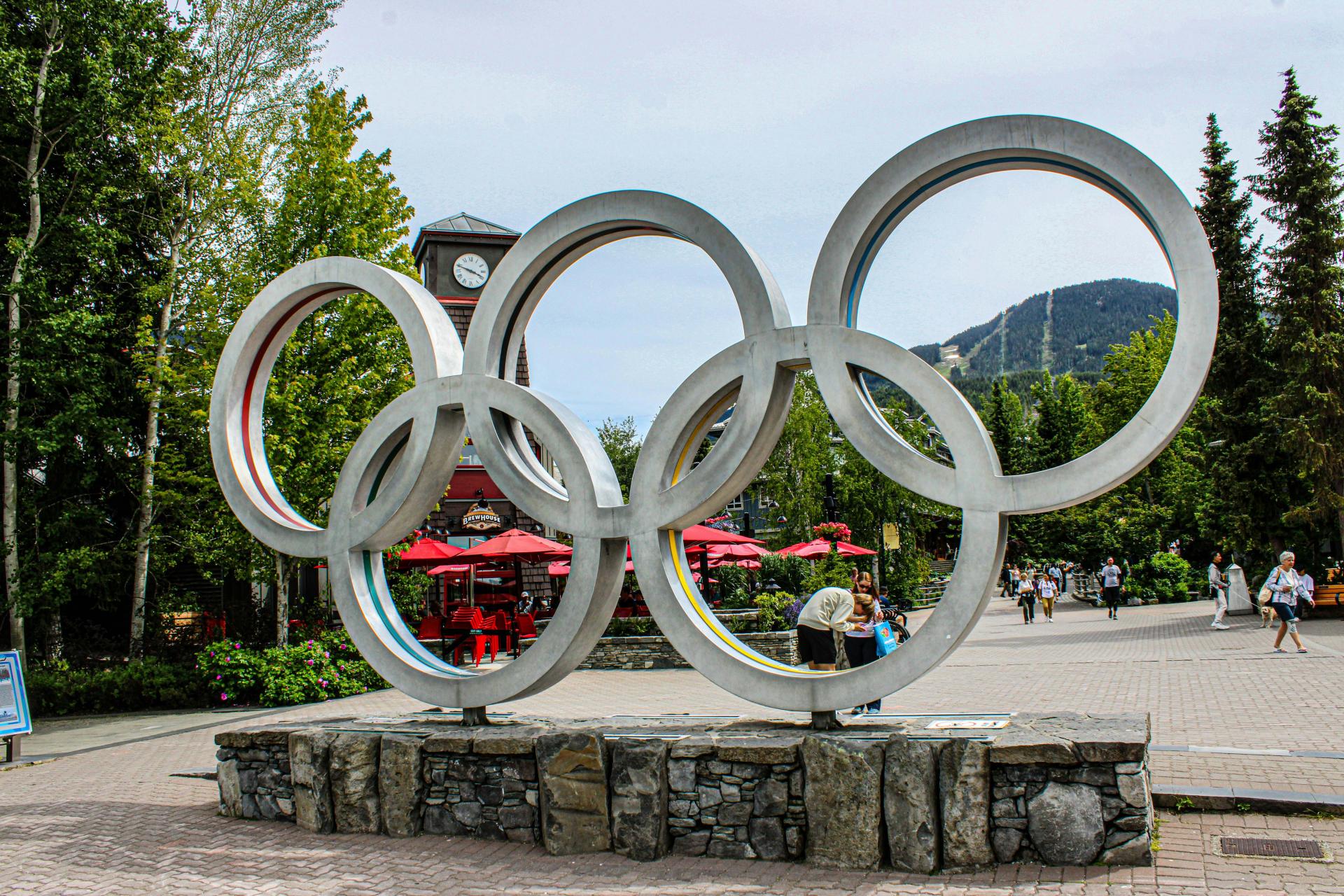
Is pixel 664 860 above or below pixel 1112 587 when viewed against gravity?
below

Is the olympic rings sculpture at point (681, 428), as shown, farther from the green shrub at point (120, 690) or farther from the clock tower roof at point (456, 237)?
the clock tower roof at point (456, 237)

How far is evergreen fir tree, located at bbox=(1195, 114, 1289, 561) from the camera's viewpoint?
2295cm

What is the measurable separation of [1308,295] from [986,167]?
19.0m

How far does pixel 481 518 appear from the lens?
25.6 m

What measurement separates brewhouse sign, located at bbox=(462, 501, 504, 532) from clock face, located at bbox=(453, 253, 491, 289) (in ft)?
24.2

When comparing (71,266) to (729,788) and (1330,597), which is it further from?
(1330,597)

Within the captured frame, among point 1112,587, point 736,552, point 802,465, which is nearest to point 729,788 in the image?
point 736,552

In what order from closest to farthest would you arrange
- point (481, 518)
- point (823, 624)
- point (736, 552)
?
point (823, 624) → point (736, 552) → point (481, 518)

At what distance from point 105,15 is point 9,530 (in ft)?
32.4

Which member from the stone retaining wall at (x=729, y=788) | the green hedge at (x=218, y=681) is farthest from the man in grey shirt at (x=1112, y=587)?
the stone retaining wall at (x=729, y=788)

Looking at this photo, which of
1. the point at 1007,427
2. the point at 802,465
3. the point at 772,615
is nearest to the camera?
the point at 772,615

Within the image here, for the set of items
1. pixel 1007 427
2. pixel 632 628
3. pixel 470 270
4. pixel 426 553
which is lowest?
pixel 632 628

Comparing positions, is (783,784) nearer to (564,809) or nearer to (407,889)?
(564,809)

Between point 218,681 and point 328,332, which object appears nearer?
point 218,681
